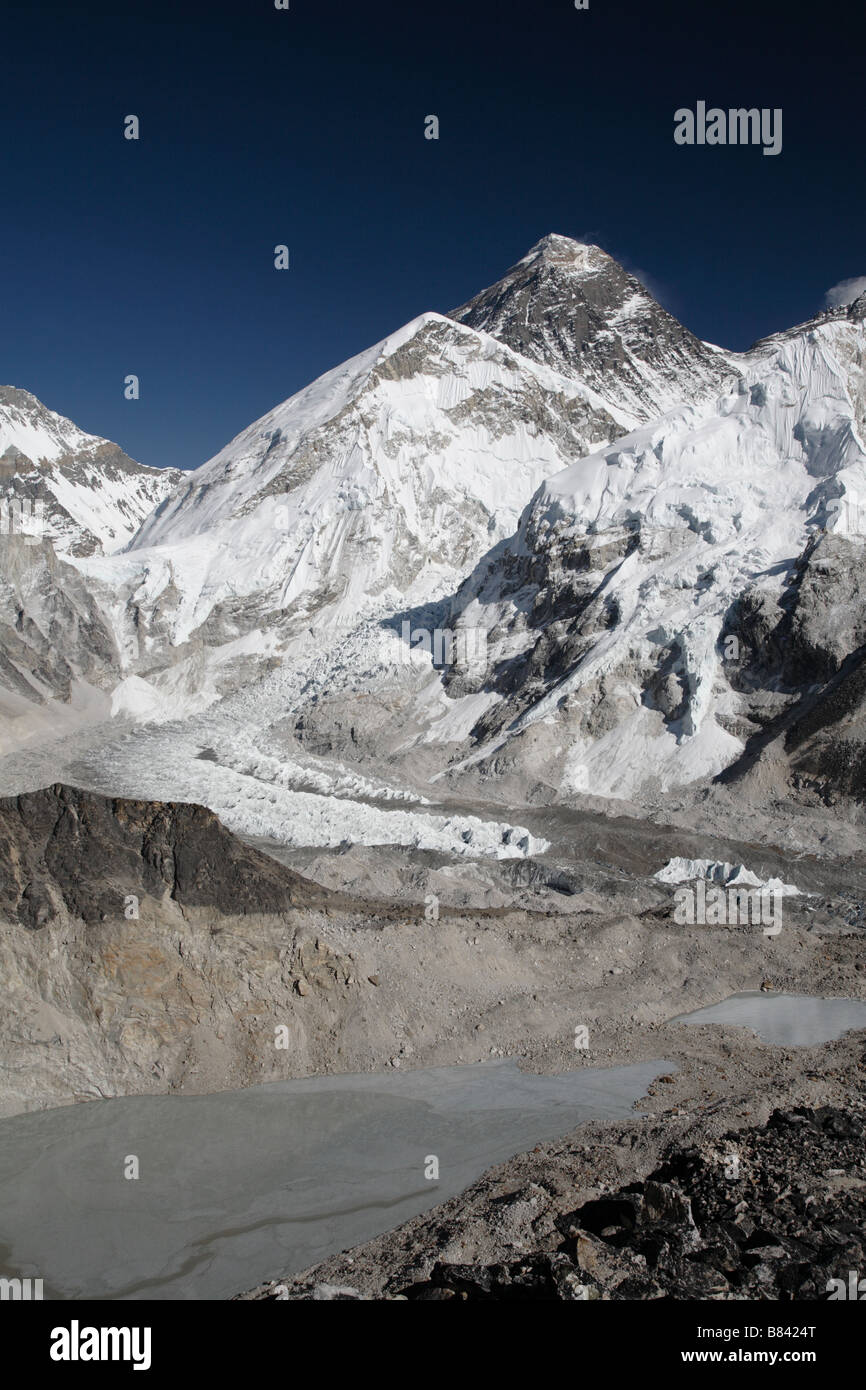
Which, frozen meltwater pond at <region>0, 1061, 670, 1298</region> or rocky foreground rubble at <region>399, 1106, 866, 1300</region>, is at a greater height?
rocky foreground rubble at <region>399, 1106, 866, 1300</region>

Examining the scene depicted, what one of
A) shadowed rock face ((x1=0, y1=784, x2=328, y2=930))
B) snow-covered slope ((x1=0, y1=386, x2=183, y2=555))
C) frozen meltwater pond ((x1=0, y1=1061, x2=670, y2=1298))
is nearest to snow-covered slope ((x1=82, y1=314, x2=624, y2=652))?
snow-covered slope ((x1=0, y1=386, x2=183, y2=555))

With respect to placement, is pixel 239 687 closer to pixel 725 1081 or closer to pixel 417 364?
pixel 417 364

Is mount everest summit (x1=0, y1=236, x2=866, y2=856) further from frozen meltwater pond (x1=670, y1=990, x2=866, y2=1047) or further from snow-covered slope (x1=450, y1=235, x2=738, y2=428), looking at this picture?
snow-covered slope (x1=450, y1=235, x2=738, y2=428)

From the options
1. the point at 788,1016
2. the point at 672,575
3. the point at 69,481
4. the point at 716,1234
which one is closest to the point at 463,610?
the point at 672,575

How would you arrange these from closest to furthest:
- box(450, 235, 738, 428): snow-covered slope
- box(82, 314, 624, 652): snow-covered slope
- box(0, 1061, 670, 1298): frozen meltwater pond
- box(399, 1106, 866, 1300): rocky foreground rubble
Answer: box(399, 1106, 866, 1300): rocky foreground rubble, box(0, 1061, 670, 1298): frozen meltwater pond, box(82, 314, 624, 652): snow-covered slope, box(450, 235, 738, 428): snow-covered slope

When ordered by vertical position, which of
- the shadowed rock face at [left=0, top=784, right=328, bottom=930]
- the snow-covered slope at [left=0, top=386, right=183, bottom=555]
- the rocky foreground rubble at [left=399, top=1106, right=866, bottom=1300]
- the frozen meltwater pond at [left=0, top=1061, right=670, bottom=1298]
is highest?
the snow-covered slope at [left=0, top=386, right=183, bottom=555]

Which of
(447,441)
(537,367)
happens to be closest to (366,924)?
(447,441)

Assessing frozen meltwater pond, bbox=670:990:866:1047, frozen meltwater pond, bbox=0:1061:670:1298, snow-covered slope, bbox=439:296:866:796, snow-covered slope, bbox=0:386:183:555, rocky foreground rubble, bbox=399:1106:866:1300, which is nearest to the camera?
rocky foreground rubble, bbox=399:1106:866:1300

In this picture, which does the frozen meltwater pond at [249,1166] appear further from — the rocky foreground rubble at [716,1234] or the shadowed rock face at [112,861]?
the shadowed rock face at [112,861]
